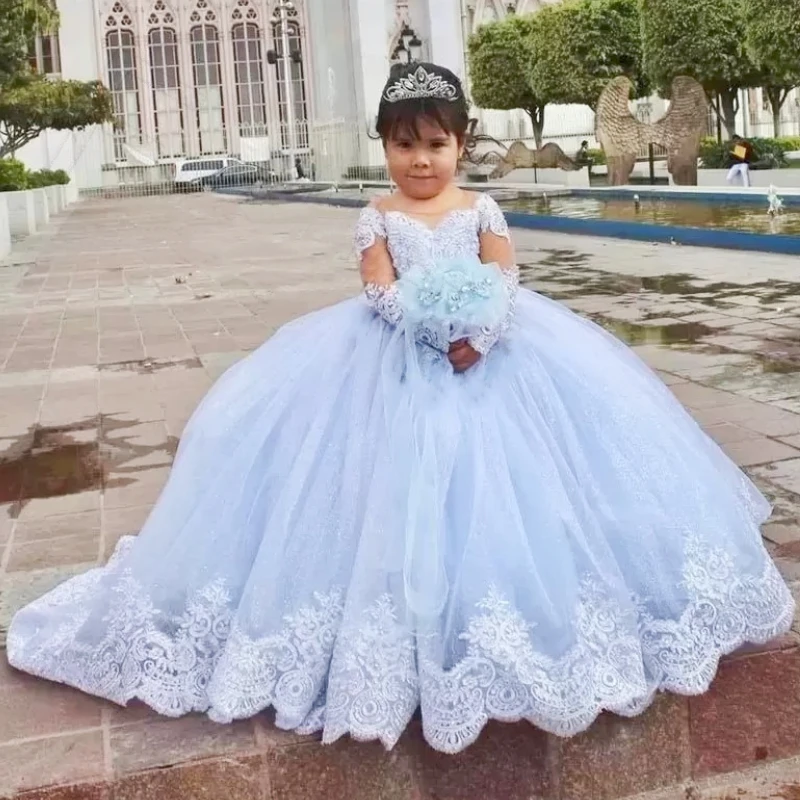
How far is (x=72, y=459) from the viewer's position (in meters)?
4.03

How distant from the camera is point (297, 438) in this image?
2238 mm

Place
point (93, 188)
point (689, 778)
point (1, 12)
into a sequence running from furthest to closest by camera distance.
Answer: point (93, 188) < point (1, 12) < point (689, 778)

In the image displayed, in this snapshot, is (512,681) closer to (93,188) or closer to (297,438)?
(297,438)

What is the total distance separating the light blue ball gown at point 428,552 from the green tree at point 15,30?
1125 cm

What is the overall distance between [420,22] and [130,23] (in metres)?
8.64

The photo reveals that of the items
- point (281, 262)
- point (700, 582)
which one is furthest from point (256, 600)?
point (281, 262)

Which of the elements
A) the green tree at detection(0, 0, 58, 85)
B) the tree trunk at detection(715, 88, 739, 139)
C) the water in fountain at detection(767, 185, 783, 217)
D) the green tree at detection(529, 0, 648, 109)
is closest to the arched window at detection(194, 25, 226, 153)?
the green tree at detection(529, 0, 648, 109)

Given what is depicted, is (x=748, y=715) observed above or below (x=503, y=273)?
below

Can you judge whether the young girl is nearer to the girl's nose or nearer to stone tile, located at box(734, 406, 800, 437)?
the girl's nose

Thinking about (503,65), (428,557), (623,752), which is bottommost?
(623,752)

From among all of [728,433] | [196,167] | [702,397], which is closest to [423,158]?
[728,433]

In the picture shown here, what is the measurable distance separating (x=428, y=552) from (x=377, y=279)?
0.62 metres

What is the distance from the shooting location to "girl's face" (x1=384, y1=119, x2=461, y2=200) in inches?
88.0

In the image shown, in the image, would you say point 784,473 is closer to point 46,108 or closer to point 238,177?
point 46,108
